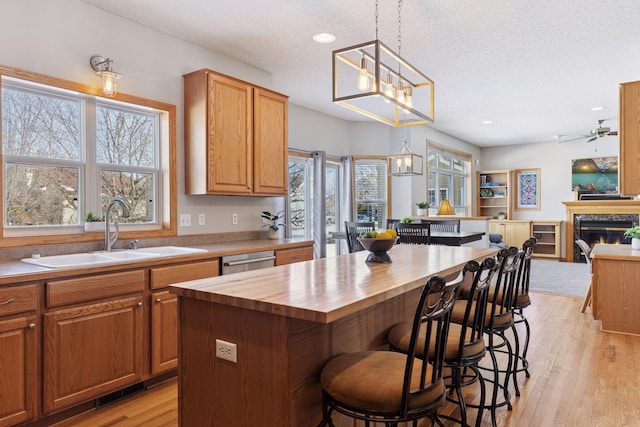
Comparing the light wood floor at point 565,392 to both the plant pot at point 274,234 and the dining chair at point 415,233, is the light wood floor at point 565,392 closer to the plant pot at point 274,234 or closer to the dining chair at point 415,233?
the dining chair at point 415,233

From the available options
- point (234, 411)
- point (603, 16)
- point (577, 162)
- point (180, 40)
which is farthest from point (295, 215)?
point (577, 162)

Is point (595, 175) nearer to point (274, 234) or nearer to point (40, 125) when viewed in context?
point (274, 234)

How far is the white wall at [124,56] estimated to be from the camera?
272 cm

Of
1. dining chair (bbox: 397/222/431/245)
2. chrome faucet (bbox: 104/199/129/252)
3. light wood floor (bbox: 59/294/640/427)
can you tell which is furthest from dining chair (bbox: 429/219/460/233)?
chrome faucet (bbox: 104/199/129/252)

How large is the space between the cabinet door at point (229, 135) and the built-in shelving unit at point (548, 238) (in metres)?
7.80

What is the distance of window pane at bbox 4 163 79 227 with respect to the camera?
277cm

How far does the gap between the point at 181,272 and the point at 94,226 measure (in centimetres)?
72

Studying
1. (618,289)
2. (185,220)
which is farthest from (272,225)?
(618,289)

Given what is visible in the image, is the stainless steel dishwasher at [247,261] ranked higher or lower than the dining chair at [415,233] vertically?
lower

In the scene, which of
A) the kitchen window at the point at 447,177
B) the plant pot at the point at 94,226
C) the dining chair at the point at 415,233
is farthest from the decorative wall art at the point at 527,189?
the plant pot at the point at 94,226

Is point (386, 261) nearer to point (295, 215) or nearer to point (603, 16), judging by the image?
point (603, 16)

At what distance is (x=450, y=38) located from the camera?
3.65 m

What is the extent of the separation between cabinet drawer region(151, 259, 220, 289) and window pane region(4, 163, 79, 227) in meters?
0.80

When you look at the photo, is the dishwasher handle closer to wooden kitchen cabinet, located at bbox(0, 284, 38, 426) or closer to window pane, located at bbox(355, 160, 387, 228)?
wooden kitchen cabinet, located at bbox(0, 284, 38, 426)
